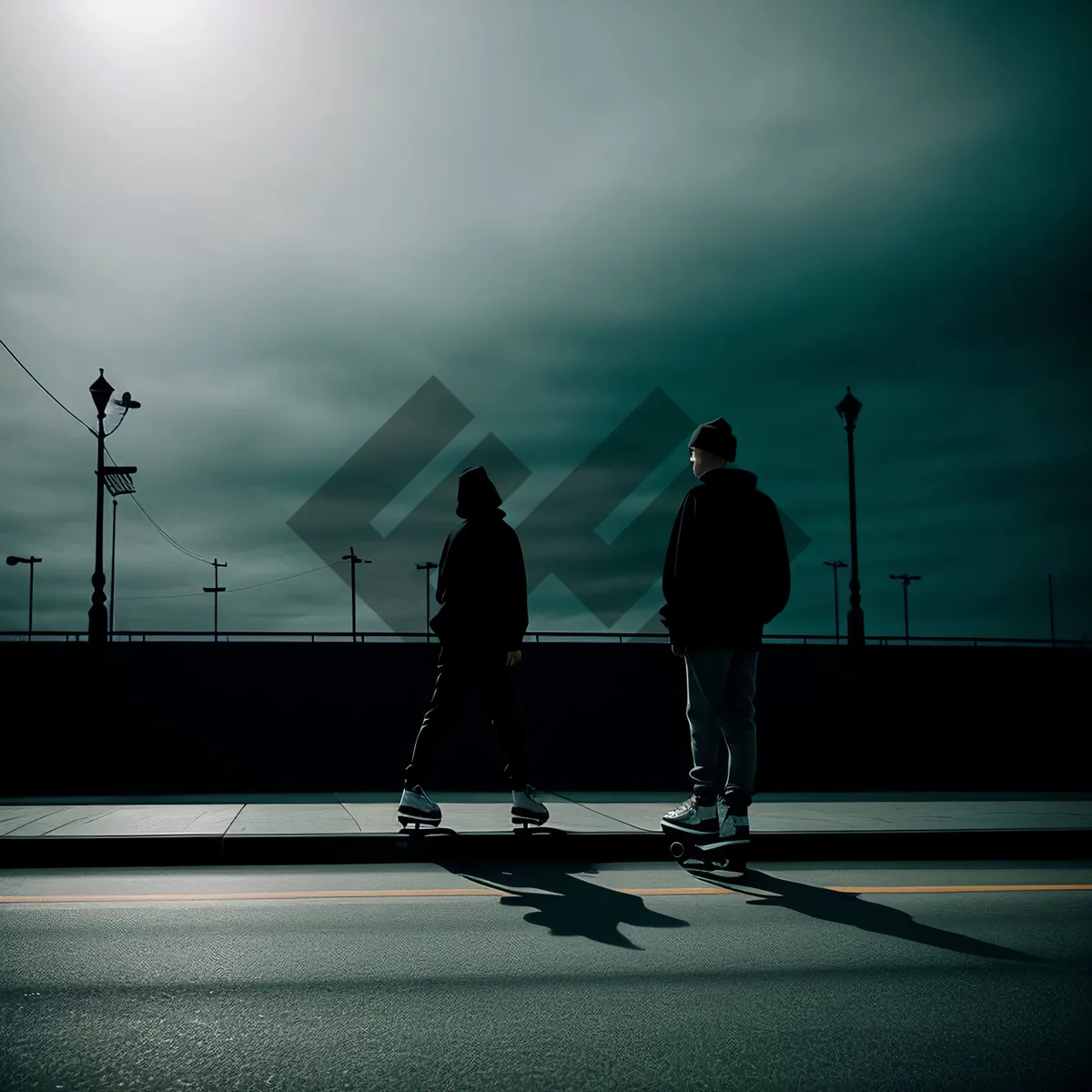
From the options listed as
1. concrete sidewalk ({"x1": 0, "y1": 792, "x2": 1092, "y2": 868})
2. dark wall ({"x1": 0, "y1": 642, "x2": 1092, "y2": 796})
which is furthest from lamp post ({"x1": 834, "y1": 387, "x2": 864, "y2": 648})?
concrete sidewalk ({"x1": 0, "y1": 792, "x2": 1092, "y2": 868})

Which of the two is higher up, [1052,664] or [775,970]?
[1052,664]

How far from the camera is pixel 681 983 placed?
11.6 ft

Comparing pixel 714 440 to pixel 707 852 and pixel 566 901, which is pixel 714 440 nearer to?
pixel 707 852

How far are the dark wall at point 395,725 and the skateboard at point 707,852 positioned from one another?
27.1 ft

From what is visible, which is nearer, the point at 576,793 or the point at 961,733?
the point at 576,793

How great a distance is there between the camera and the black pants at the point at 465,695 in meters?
6.75

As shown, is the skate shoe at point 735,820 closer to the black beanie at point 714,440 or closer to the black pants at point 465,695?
the black pants at point 465,695

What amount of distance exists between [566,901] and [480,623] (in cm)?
220

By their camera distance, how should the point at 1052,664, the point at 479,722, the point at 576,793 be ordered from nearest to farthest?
the point at 576,793 < the point at 479,722 < the point at 1052,664

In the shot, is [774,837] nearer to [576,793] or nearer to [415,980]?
[415,980]

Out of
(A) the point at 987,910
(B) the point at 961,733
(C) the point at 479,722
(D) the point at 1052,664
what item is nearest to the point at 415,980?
(A) the point at 987,910

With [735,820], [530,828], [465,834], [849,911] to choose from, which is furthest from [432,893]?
[849,911]

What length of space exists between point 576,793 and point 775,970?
265 inches

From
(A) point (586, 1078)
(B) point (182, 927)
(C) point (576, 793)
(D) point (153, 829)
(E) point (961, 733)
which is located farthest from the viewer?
(E) point (961, 733)
